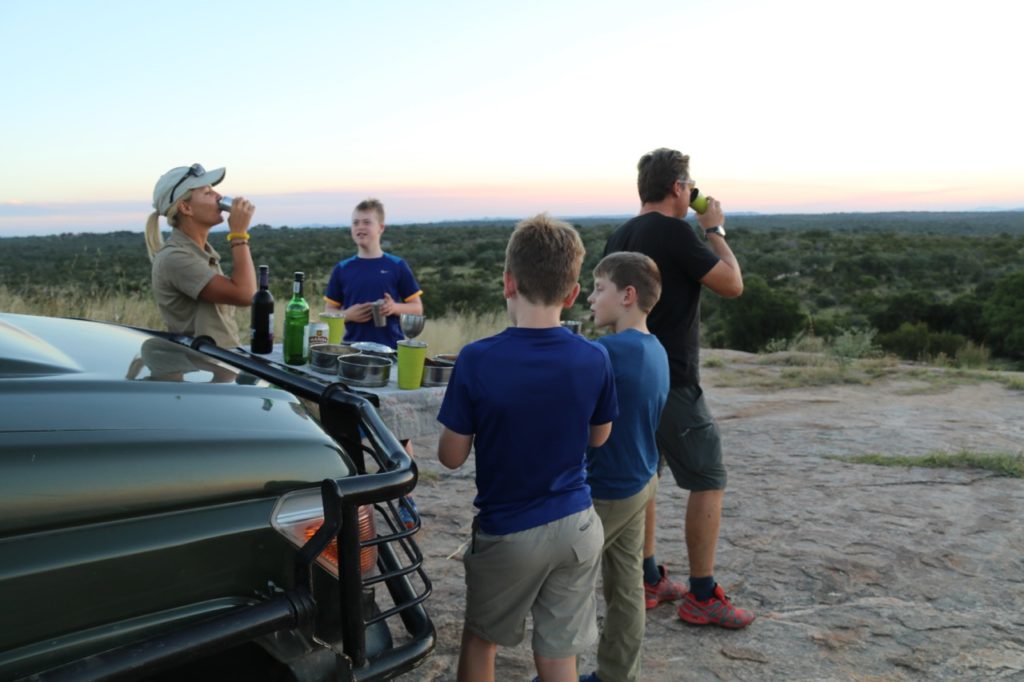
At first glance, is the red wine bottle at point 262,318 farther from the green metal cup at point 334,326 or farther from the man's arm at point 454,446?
the man's arm at point 454,446

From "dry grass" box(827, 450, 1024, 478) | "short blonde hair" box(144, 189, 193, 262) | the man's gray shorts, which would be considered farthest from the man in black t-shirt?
"dry grass" box(827, 450, 1024, 478)

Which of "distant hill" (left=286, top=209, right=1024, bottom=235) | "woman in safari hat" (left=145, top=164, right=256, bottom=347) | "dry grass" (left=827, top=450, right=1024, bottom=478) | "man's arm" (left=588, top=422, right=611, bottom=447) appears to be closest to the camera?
"man's arm" (left=588, top=422, right=611, bottom=447)

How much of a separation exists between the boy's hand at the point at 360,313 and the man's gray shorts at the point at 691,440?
1.92 metres

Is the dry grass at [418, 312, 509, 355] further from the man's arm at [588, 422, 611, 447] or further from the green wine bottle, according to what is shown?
Result: the man's arm at [588, 422, 611, 447]

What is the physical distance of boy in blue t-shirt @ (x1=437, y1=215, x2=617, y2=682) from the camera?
2.54 metres

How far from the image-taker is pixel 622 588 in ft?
10.4

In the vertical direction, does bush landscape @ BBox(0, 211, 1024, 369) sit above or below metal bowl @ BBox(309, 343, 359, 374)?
below

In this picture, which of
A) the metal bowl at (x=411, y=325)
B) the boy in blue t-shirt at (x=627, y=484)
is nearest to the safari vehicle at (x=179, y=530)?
the boy in blue t-shirt at (x=627, y=484)

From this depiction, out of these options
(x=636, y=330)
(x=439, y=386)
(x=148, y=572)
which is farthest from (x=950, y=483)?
(x=148, y=572)

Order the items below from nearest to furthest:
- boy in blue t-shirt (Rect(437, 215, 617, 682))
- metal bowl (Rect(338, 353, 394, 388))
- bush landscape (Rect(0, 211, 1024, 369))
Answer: boy in blue t-shirt (Rect(437, 215, 617, 682))
metal bowl (Rect(338, 353, 394, 388))
bush landscape (Rect(0, 211, 1024, 369))

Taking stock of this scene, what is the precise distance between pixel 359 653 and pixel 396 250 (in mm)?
43455

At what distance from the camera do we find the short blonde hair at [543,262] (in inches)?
104

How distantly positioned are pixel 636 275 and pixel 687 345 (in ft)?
2.36

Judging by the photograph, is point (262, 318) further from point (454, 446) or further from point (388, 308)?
point (454, 446)
